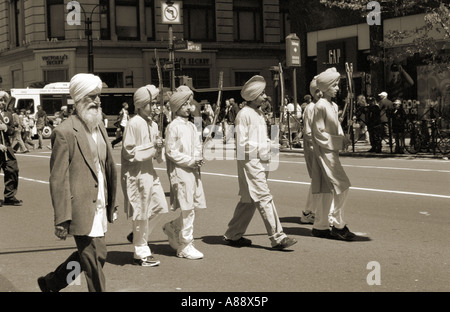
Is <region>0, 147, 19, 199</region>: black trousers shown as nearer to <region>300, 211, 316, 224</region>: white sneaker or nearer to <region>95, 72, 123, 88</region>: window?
<region>300, 211, 316, 224</region>: white sneaker

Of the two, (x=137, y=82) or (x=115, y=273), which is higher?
(x=137, y=82)

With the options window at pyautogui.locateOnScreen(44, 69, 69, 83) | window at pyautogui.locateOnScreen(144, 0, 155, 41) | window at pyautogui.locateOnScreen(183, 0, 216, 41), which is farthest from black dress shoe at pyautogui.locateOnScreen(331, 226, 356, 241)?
window at pyautogui.locateOnScreen(183, 0, 216, 41)

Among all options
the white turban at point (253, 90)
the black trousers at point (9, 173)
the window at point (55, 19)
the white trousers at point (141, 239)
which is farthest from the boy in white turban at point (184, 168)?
the window at point (55, 19)

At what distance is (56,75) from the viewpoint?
45.5 metres

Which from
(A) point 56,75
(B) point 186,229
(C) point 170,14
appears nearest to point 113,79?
(A) point 56,75

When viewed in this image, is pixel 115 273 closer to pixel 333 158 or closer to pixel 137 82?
pixel 333 158

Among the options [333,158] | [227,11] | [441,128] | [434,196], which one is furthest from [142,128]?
[227,11]

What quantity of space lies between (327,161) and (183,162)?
188cm

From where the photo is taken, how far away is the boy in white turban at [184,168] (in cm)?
784

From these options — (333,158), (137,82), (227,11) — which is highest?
(227,11)

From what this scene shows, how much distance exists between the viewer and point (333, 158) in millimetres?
8844

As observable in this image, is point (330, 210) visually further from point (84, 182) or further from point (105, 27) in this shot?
point (105, 27)

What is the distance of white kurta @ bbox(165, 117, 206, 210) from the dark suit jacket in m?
2.56

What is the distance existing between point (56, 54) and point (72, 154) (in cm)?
4134
